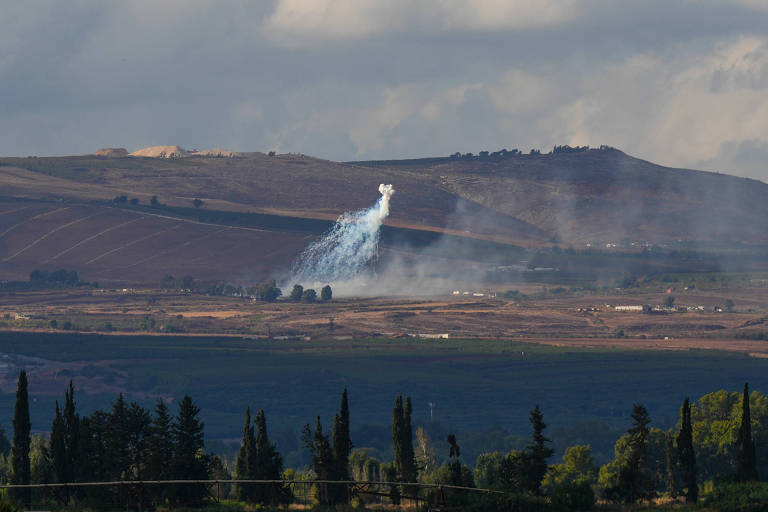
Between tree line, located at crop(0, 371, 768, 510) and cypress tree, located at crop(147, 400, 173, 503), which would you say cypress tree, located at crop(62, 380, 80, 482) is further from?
cypress tree, located at crop(147, 400, 173, 503)

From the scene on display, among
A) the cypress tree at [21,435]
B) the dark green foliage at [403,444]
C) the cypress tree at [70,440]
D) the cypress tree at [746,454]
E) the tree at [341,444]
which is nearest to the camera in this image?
the cypress tree at [746,454]

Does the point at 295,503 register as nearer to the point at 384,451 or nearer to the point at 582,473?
the point at 582,473

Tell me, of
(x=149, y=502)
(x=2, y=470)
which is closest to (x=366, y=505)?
(x=149, y=502)

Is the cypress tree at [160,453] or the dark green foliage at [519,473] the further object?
the cypress tree at [160,453]

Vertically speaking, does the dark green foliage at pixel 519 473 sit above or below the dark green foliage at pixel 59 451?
below

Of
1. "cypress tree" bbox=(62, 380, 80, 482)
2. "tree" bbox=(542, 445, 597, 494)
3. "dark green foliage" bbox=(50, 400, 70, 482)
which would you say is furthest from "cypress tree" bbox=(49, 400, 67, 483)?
"tree" bbox=(542, 445, 597, 494)

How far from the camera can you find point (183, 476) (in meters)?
96.6

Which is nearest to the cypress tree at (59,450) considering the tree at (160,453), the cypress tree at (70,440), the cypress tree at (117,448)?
the cypress tree at (70,440)

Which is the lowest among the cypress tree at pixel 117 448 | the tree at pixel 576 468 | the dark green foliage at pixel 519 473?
the tree at pixel 576 468

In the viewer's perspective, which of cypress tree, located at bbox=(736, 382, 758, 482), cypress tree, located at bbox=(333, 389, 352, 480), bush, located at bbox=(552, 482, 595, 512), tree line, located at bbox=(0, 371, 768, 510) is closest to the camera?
bush, located at bbox=(552, 482, 595, 512)

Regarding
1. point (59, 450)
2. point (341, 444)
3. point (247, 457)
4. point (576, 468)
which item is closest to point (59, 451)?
point (59, 450)

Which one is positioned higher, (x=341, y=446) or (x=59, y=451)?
(x=59, y=451)

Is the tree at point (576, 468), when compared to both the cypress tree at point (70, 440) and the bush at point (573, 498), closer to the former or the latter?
the cypress tree at point (70, 440)

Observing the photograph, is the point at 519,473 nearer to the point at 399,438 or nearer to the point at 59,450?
the point at 399,438
